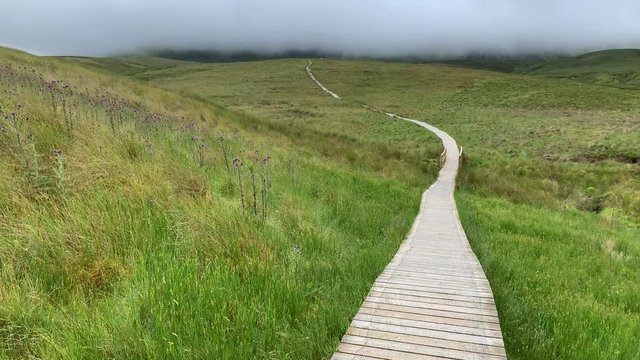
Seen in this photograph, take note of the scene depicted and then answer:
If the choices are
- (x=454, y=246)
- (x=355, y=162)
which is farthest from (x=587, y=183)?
(x=454, y=246)

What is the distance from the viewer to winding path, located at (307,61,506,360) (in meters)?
4.45

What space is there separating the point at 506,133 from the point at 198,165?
35.7 m

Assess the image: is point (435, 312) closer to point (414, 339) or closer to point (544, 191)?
point (414, 339)

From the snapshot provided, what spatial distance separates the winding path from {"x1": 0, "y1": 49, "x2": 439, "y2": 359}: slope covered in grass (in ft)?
0.85

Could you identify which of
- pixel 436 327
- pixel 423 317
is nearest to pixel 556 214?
pixel 423 317

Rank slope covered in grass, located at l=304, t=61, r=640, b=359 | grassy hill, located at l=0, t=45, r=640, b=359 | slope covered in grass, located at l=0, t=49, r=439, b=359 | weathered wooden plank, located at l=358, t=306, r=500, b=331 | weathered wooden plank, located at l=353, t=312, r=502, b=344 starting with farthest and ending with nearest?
slope covered in grass, located at l=304, t=61, r=640, b=359
weathered wooden plank, located at l=358, t=306, r=500, b=331
weathered wooden plank, located at l=353, t=312, r=502, b=344
grassy hill, located at l=0, t=45, r=640, b=359
slope covered in grass, located at l=0, t=49, r=439, b=359

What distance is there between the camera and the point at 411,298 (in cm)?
581

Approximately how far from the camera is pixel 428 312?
539 centimetres

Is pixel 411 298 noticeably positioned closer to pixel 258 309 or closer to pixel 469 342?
pixel 469 342

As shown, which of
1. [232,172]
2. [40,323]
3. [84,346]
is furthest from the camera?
[232,172]

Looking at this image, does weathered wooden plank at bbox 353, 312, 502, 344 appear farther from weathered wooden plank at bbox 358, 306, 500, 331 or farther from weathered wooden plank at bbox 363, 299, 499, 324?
weathered wooden plank at bbox 363, 299, 499, 324

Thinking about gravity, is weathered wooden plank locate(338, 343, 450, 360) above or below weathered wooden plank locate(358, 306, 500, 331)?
above

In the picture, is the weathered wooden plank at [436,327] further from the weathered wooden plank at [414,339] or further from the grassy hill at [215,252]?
the grassy hill at [215,252]

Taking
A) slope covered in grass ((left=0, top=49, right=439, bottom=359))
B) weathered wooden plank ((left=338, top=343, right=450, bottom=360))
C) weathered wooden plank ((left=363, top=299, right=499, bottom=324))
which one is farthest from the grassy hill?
weathered wooden plank ((left=363, top=299, right=499, bottom=324))
